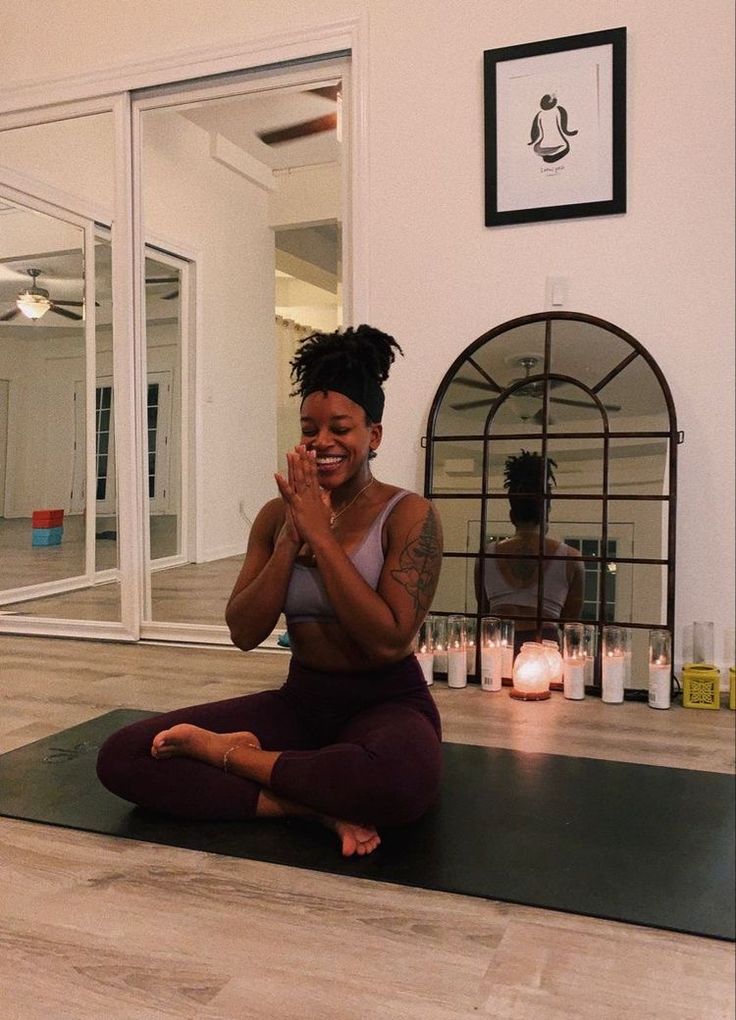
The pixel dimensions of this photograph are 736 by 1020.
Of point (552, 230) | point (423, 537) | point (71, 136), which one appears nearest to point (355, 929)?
point (423, 537)

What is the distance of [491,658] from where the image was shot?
190cm

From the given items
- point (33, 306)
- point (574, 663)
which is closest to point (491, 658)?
point (574, 663)

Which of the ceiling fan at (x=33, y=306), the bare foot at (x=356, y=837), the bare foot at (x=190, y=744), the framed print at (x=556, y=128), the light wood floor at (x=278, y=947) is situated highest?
the framed print at (x=556, y=128)

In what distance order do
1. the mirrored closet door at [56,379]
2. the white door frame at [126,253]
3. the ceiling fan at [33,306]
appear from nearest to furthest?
the white door frame at [126,253]
the mirrored closet door at [56,379]
the ceiling fan at [33,306]

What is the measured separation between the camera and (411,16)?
6.82 feet

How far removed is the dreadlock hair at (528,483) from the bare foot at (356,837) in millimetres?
1021

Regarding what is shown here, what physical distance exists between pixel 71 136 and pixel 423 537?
6.86 feet

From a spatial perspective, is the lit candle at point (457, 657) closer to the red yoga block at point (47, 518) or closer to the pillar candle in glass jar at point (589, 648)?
the pillar candle in glass jar at point (589, 648)

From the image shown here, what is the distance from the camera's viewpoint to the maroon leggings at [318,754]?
3.45ft

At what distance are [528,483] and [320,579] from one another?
0.95 m

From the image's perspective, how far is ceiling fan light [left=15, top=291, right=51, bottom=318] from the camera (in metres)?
2.76

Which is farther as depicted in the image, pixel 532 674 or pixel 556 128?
pixel 556 128

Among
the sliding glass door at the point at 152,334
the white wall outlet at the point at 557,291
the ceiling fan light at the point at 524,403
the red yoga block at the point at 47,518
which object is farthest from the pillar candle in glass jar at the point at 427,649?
the red yoga block at the point at 47,518

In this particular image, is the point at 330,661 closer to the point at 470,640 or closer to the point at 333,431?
the point at 333,431
